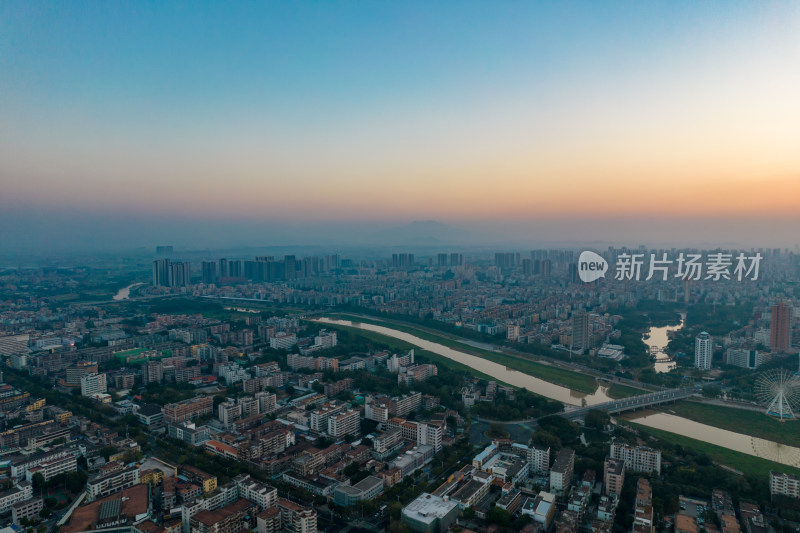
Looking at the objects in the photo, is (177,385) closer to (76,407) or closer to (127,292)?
(76,407)

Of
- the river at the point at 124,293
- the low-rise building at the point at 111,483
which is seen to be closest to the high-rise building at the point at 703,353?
the low-rise building at the point at 111,483

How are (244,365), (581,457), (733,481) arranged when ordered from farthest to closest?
(244,365) → (581,457) → (733,481)

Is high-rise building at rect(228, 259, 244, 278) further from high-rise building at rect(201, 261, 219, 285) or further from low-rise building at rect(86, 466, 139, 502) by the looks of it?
low-rise building at rect(86, 466, 139, 502)

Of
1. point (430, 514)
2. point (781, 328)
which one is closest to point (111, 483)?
point (430, 514)

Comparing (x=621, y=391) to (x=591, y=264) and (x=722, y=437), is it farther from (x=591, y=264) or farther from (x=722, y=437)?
(x=591, y=264)

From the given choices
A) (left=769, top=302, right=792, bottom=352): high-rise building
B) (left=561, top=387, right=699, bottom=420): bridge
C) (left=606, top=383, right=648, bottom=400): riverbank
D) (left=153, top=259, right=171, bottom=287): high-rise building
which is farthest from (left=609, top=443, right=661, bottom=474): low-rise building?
(left=153, top=259, right=171, bottom=287): high-rise building

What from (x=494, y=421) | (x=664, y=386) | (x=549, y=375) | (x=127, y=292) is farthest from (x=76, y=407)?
(x=127, y=292)

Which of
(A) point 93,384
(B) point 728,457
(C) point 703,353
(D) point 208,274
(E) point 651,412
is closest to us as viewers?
(B) point 728,457

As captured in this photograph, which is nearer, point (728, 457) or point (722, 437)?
point (728, 457)
